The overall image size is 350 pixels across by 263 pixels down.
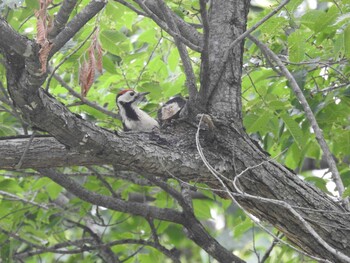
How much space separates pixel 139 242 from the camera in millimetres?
5414

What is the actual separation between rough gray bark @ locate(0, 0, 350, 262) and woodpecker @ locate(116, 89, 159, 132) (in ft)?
3.59

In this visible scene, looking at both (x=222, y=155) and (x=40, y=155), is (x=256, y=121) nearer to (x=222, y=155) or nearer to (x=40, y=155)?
(x=222, y=155)

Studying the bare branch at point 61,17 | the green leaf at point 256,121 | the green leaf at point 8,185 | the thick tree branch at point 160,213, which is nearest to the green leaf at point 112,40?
the thick tree branch at point 160,213

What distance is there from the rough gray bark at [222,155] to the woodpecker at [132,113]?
109 centimetres

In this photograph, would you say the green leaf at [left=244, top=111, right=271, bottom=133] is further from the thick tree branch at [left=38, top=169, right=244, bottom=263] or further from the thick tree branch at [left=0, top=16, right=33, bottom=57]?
the thick tree branch at [left=0, top=16, right=33, bottom=57]

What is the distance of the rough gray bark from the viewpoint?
3.51 metres

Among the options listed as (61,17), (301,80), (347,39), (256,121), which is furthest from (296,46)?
(61,17)

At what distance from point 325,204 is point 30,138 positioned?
163 centimetres

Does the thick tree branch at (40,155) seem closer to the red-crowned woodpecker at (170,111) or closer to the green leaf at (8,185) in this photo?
the red-crowned woodpecker at (170,111)

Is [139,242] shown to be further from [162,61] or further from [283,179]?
[283,179]

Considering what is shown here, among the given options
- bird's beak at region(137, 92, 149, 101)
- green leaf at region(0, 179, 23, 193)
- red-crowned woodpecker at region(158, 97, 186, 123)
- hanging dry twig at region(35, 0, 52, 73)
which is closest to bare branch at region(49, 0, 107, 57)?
hanging dry twig at region(35, 0, 52, 73)

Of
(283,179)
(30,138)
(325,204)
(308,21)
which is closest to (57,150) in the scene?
(30,138)

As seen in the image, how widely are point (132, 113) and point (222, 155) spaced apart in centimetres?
156

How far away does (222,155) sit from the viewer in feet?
13.0
